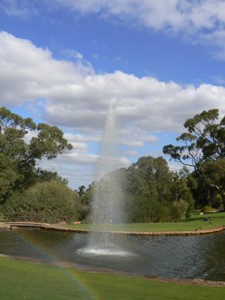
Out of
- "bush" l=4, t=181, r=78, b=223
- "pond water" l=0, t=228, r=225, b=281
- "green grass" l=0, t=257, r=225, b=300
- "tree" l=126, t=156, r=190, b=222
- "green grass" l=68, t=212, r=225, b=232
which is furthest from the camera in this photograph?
"tree" l=126, t=156, r=190, b=222

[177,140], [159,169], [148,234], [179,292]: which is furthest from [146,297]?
[159,169]

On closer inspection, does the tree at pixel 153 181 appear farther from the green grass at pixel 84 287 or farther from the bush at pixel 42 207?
the green grass at pixel 84 287

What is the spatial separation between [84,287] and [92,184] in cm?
2948

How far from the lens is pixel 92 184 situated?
39.4 metres

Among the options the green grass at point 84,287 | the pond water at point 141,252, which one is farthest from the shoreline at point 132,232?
the green grass at point 84,287

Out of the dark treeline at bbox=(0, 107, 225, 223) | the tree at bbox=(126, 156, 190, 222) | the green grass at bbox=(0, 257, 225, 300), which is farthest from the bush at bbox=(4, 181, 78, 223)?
the green grass at bbox=(0, 257, 225, 300)

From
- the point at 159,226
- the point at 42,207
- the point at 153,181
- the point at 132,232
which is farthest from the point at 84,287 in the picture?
the point at 153,181

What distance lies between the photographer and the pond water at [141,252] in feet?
50.5

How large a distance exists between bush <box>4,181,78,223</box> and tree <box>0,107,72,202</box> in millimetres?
7191

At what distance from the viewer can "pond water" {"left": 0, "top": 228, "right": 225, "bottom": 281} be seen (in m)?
15.4

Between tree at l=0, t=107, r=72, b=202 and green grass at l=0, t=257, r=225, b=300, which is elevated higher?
tree at l=0, t=107, r=72, b=202

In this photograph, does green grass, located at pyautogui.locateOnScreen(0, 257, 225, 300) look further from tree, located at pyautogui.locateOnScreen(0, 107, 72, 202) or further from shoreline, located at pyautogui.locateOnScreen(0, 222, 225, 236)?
tree, located at pyautogui.locateOnScreen(0, 107, 72, 202)

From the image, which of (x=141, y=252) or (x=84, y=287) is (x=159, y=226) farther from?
(x=84, y=287)

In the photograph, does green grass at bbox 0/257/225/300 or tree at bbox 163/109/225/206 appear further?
tree at bbox 163/109/225/206
